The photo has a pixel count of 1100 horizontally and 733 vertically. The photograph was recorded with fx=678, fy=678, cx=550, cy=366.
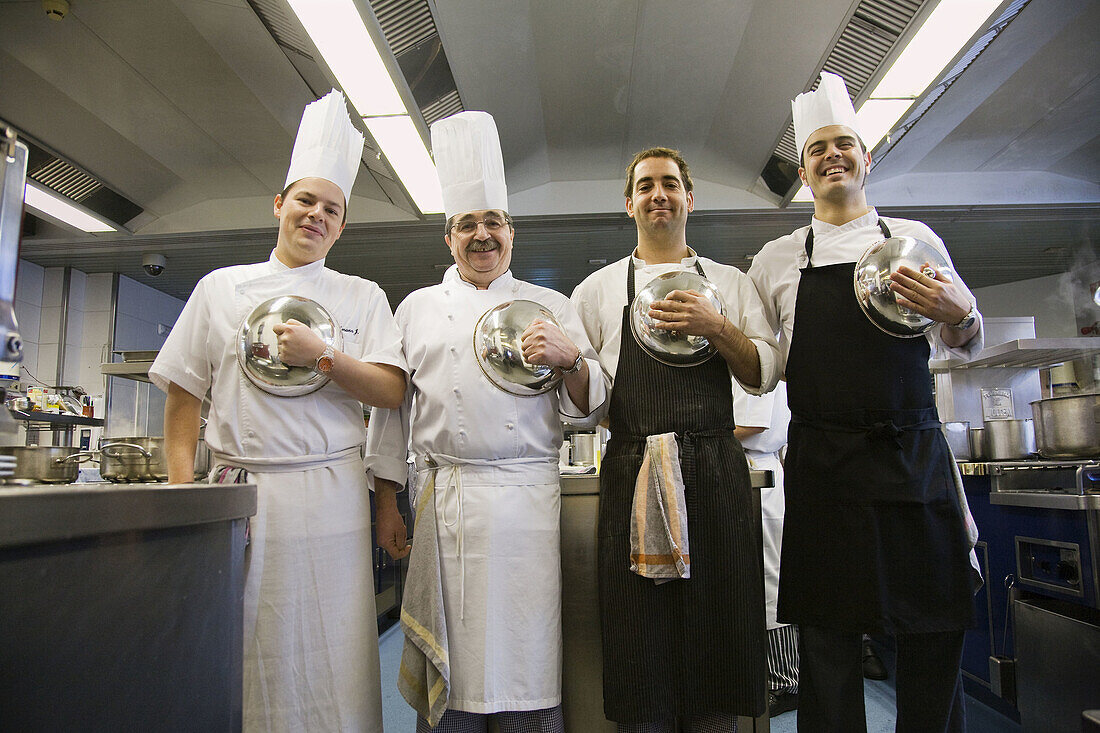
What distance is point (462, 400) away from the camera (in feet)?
4.34

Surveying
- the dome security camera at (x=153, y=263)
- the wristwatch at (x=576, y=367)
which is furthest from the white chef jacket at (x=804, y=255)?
the dome security camera at (x=153, y=263)

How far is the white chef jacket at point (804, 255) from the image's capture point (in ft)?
4.61

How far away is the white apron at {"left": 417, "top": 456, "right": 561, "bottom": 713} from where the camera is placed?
48.6 inches

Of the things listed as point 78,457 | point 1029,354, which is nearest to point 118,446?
point 78,457

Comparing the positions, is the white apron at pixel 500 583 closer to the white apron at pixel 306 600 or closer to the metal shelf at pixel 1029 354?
the white apron at pixel 306 600

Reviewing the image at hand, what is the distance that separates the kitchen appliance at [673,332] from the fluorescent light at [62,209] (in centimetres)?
374

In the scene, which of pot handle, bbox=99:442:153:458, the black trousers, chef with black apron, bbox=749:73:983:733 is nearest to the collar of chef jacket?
chef with black apron, bbox=749:73:983:733

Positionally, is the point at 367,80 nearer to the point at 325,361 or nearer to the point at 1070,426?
the point at 325,361

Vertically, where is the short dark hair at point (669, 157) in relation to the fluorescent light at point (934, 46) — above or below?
below

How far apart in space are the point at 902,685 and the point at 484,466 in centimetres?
88

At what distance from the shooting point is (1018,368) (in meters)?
2.90

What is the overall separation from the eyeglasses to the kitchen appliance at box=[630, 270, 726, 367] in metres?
0.34

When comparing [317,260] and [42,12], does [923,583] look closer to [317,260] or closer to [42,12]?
[317,260]

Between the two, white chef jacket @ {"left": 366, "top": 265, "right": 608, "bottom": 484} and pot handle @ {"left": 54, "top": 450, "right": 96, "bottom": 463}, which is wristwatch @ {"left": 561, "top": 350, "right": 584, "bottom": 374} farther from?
pot handle @ {"left": 54, "top": 450, "right": 96, "bottom": 463}
